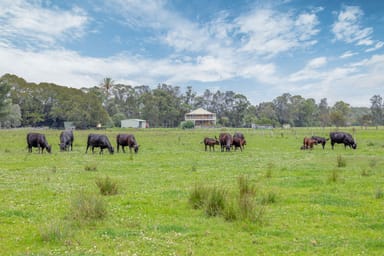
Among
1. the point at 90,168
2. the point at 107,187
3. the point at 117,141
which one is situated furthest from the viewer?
the point at 117,141

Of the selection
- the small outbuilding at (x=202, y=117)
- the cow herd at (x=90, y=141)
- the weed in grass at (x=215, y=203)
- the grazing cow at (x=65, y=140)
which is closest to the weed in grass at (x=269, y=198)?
the weed in grass at (x=215, y=203)

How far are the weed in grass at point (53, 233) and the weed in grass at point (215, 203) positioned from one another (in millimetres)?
3488

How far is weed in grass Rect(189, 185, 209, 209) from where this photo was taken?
9.27 meters

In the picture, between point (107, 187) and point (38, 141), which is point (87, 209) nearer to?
point (107, 187)

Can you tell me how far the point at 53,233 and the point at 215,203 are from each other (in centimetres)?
392

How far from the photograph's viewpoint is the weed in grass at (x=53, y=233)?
678 cm

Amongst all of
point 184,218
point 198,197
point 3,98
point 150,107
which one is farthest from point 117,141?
point 150,107

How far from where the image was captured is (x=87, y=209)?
8.08 m

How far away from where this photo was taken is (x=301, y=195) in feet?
36.0

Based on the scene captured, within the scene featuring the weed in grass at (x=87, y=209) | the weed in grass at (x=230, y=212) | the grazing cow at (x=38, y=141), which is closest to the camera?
the weed in grass at (x=87, y=209)

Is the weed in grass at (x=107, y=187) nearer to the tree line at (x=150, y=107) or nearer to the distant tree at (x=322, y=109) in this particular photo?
the tree line at (x=150, y=107)

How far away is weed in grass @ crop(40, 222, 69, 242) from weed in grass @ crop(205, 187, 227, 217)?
11.4ft

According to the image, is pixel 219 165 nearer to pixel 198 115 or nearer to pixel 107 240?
pixel 107 240

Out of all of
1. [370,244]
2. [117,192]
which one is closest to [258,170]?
[117,192]
